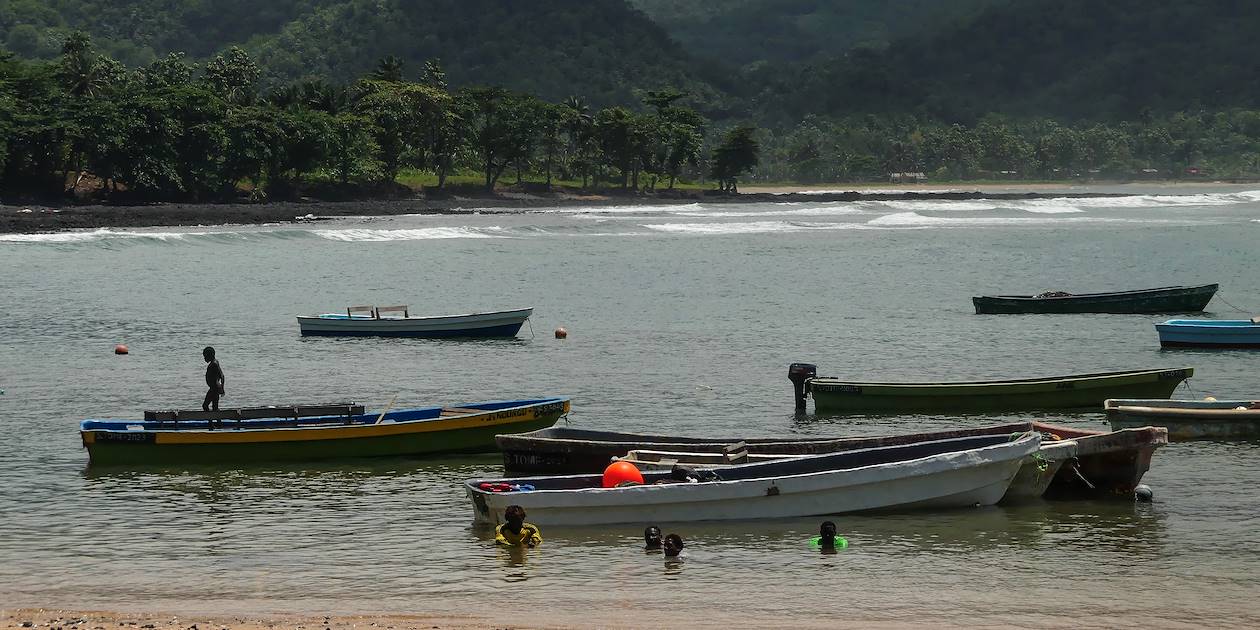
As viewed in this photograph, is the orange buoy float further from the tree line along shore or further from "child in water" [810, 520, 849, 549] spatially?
the tree line along shore

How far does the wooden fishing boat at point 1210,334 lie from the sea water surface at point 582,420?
1.69 feet

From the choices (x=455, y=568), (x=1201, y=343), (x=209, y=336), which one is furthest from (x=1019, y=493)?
(x=209, y=336)

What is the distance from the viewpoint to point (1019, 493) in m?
21.8

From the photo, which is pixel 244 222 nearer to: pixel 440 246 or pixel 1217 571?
pixel 440 246

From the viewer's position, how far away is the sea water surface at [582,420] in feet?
58.7

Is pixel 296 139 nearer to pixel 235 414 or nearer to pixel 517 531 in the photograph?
pixel 235 414

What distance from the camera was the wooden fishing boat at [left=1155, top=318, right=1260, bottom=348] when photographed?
134ft

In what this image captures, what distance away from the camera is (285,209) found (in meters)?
119

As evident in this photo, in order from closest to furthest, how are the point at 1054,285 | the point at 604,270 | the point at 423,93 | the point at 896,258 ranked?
the point at 1054,285, the point at 604,270, the point at 896,258, the point at 423,93

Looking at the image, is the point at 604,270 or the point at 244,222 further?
the point at 244,222

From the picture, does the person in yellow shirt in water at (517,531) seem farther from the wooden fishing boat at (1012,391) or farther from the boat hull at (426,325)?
the boat hull at (426,325)

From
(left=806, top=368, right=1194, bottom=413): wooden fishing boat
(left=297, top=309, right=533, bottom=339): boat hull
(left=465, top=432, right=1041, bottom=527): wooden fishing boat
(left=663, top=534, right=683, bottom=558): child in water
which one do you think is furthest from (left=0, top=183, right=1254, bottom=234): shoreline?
(left=663, top=534, right=683, bottom=558): child in water

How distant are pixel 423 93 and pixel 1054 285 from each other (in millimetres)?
85555

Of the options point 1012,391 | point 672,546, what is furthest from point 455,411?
point 1012,391
